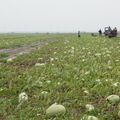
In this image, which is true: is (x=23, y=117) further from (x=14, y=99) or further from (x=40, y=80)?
(x=40, y=80)

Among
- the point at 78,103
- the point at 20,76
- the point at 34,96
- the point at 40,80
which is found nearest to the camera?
the point at 78,103

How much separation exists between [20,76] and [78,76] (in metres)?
1.59

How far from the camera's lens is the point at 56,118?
603cm

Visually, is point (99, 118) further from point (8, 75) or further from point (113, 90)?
point (8, 75)

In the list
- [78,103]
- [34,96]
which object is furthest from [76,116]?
[34,96]

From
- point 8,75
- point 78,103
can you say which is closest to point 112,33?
point 8,75

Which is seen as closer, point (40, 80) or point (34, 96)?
point (34, 96)

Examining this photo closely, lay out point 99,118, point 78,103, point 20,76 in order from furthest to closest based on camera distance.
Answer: point 20,76, point 78,103, point 99,118

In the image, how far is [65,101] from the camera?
7195 millimetres

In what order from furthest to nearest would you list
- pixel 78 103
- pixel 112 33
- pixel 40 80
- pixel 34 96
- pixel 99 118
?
pixel 112 33, pixel 40 80, pixel 34 96, pixel 78 103, pixel 99 118

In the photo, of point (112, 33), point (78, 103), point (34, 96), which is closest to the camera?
point (78, 103)

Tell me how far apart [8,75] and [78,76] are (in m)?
2.08

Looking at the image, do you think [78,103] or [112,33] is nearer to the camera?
[78,103]

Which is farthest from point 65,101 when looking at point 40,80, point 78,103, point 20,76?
point 20,76
